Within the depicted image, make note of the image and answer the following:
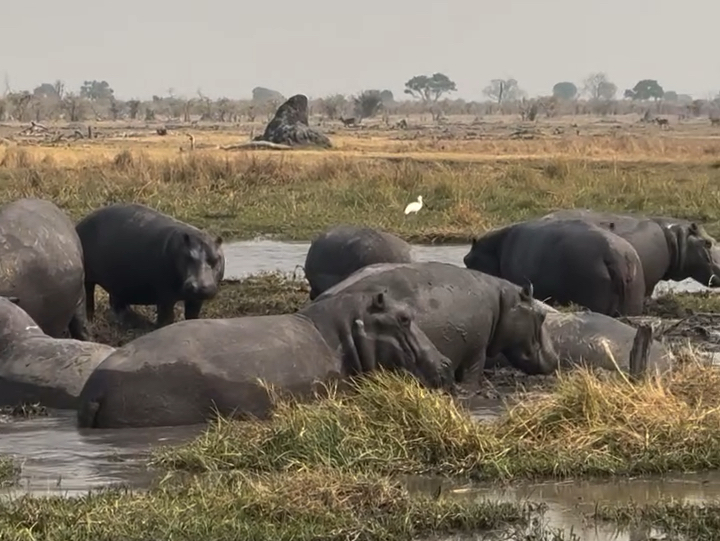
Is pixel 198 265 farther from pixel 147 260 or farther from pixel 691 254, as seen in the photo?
pixel 691 254

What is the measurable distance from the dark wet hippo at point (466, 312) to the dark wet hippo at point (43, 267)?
2717 mm

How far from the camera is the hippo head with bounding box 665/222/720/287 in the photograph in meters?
15.4

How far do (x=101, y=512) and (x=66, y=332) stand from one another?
587 cm

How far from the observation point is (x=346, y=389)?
29.8 ft

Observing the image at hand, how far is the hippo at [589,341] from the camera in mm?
10586

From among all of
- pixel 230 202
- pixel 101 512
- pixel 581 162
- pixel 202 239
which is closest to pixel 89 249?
pixel 202 239

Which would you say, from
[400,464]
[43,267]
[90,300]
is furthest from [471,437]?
[90,300]

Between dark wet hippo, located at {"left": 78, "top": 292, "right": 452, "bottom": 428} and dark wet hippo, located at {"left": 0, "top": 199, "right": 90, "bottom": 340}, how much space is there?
9.02ft

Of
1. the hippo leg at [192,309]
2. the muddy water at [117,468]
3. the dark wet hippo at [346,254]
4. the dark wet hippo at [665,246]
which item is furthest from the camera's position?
the dark wet hippo at [665,246]

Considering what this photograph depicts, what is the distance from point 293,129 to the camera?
41.5m

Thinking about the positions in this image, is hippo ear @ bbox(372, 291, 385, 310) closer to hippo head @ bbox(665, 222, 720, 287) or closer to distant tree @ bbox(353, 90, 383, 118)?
hippo head @ bbox(665, 222, 720, 287)

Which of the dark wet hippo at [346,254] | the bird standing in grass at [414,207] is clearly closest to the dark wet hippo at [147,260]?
the dark wet hippo at [346,254]

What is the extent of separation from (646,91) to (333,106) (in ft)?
264

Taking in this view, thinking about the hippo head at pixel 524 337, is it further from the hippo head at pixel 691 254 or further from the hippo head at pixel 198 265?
the hippo head at pixel 691 254
